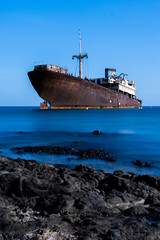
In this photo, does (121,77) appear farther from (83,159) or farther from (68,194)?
(68,194)

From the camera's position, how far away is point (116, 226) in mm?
3746

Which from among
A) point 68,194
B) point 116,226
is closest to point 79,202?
point 68,194

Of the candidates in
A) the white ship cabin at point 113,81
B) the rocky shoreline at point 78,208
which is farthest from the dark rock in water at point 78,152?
the white ship cabin at point 113,81

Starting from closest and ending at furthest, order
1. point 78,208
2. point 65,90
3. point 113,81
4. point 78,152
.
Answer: point 78,208 → point 78,152 → point 65,90 → point 113,81

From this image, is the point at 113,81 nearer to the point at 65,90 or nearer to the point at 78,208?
the point at 65,90

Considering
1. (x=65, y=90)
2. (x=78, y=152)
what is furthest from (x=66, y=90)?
(x=78, y=152)

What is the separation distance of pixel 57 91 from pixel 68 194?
1596 inches

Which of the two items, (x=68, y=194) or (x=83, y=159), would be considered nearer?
(x=68, y=194)

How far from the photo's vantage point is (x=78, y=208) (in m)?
4.45

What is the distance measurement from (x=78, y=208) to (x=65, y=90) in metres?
41.5

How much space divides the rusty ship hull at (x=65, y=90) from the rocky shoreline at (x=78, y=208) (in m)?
37.8

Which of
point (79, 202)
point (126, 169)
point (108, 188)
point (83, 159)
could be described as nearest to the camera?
point (79, 202)

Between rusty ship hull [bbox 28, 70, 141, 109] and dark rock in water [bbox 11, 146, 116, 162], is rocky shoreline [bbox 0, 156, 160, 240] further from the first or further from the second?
rusty ship hull [bbox 28, 70, 141, 109]

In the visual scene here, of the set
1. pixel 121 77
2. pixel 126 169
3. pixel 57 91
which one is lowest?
pixel 126 169
